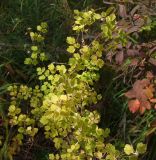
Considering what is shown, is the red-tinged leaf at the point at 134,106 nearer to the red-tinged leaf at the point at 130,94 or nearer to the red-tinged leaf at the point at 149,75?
the red-tinged leaf at the point at 130,94

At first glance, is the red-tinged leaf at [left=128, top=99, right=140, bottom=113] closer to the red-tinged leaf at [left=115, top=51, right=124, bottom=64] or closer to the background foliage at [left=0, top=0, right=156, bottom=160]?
the background foliage at [left=0, top=0, right=156, bottom=160]

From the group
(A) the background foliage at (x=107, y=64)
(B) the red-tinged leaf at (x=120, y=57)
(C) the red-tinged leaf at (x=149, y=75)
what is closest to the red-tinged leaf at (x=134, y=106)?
(A) the background foliage at (x=107, y=64)

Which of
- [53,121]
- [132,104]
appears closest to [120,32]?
[132,104]

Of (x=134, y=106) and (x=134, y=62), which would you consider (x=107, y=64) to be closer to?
(x=134, y=62)

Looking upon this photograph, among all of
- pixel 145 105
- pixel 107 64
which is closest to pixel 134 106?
pixel 145 105

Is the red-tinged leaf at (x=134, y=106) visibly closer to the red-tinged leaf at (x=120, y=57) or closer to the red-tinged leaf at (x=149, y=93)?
the red-tinged leaf at (x=149, y=93)

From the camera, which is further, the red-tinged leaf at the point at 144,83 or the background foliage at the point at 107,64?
the background foliage at the point at 107,64

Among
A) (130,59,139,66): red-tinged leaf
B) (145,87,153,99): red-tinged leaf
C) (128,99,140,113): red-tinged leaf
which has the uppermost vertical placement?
(130,59,139,66): red-tinged leaf

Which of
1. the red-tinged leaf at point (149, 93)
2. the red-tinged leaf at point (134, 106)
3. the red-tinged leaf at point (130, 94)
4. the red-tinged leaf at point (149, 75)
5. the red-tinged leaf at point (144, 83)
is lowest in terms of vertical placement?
the red-tinged leaf at point (134, 106)

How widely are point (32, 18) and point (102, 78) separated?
31.6 inches

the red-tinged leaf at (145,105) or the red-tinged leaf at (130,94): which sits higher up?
the red-tinged leaf at (130,94)

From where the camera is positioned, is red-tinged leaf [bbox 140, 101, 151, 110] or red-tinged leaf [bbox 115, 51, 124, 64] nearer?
red-tinged leaf [bbox 140, 101, 151, 110]

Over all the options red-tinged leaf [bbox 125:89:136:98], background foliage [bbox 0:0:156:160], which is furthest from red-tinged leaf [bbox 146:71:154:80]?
red-tinged leaf [bbox 125:89:136:98]

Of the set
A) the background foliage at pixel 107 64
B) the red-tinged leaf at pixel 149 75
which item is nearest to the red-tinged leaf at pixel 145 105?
the background foliage at pixel 107 64
